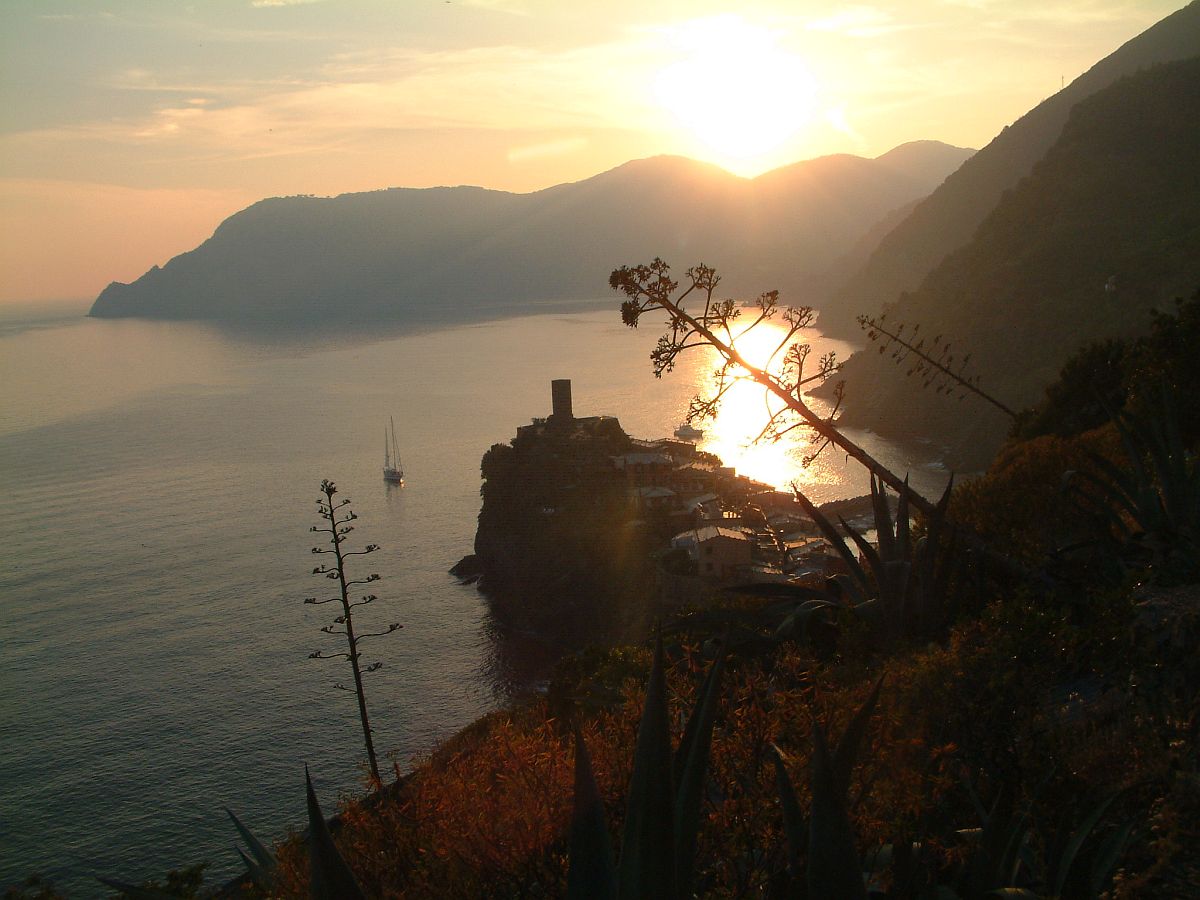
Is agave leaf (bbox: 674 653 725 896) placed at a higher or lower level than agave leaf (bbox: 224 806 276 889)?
higher

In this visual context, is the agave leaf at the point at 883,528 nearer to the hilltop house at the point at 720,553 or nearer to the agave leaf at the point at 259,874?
the agave leaf at the point at 259,874

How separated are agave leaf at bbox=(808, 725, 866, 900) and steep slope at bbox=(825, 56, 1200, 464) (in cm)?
5384

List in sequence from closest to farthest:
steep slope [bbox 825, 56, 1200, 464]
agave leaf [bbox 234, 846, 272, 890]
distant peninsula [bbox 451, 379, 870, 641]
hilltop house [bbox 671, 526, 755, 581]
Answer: agave leaf [bbox 234, 846, 272, 890] → hilltop house [bbox 671, 526, 755, 581] → distant peninsula [bbox 451, 379, 870, 641] → steep slope [bbox 825, 56, 1200, 464]

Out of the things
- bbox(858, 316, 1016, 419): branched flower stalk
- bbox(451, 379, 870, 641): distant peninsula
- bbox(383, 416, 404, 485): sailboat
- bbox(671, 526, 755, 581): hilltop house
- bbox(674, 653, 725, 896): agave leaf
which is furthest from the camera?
bbox(383, 416, 404, 485): sailboat

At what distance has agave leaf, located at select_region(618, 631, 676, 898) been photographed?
2787mm

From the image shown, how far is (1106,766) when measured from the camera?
497 centimetres

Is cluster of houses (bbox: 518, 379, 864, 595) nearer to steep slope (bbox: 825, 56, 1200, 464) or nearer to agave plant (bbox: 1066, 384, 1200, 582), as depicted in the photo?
steep slope (bbox: 825, 56, 1200, 464)

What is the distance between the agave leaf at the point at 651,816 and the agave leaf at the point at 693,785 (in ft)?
0.87

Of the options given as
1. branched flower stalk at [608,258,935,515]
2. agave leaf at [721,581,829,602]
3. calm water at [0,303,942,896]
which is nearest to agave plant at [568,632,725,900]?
branched flower stalk at [608,258,935,515]

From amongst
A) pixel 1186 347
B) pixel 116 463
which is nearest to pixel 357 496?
pixel 116 463

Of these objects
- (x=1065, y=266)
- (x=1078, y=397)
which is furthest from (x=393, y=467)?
(x=1065, y=266)

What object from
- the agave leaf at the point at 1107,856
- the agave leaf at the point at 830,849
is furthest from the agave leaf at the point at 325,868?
the agave leaf at the point at 1107,856

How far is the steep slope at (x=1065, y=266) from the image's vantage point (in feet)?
183

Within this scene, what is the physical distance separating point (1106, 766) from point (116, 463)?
75113 mm
